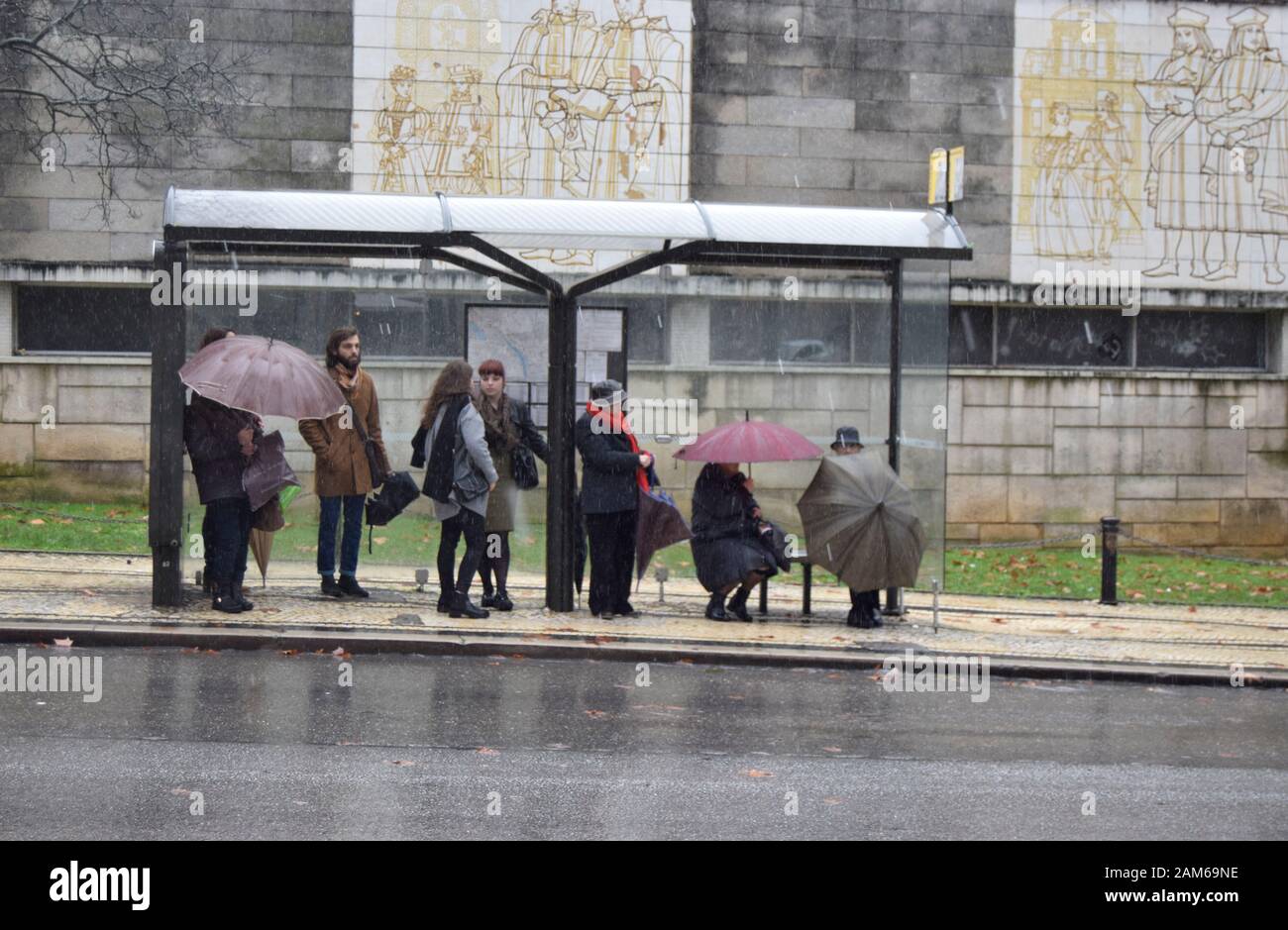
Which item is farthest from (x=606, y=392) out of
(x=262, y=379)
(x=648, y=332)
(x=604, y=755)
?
(x=648, y=332)

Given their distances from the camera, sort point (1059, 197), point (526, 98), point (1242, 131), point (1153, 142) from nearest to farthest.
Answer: point (526, 98) → point (1059, 197) → point (1153, 142) → point (1242, 131)

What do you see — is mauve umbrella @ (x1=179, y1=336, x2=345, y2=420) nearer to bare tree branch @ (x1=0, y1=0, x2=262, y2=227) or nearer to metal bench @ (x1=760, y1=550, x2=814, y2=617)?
metal bench @ (x1=760, y1=550, x2=814, y2=617)

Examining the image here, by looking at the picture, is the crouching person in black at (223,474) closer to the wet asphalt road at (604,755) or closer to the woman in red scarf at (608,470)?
the wet asphalt road at (604,755)

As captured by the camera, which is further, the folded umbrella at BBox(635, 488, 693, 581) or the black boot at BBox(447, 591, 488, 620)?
the folded umbrella at BBox(635, 488, 693, 581)

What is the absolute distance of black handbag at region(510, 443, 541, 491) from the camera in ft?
40.6

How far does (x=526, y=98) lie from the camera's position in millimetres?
19891

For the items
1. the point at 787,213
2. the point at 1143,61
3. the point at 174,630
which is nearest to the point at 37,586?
the point at 174,630

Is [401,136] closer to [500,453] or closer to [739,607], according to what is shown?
[500,453]

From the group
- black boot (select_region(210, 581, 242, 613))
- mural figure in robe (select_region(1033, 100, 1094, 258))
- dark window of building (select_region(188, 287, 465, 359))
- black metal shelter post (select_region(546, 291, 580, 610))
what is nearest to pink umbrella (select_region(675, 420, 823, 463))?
black metal shelter post (select_region(546, 291, 580, 610))

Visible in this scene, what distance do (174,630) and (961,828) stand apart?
601 centimetres

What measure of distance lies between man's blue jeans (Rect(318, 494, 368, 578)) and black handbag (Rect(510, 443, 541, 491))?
116 centimetres

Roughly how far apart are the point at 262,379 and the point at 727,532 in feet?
11.6

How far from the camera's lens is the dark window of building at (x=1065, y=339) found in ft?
69.5

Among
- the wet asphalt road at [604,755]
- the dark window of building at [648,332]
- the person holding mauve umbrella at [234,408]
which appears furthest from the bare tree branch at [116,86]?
the wet asphalt road at [604,755]
